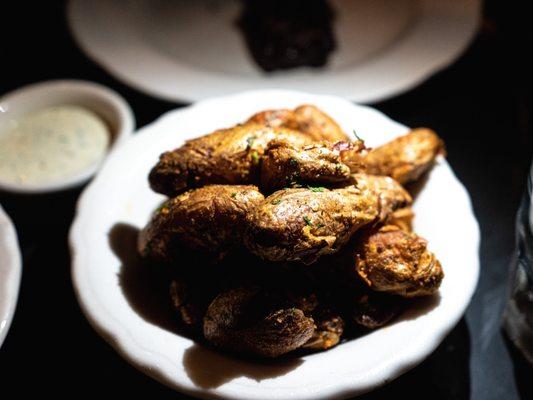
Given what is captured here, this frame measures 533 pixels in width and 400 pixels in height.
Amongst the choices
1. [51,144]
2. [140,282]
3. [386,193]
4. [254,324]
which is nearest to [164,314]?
[140,282]

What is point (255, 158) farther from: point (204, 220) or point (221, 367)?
point (221, 367)

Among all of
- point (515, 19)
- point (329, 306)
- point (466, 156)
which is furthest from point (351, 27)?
point (329, 306)

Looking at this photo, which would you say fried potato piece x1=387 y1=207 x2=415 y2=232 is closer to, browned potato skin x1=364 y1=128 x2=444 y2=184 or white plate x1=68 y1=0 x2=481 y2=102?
browned potato skin x1=364 y1=128 x2=444 y2=184

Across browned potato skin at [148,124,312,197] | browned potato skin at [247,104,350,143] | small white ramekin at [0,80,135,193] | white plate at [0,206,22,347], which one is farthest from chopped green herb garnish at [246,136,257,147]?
small white ramekin at [0,80,135,193]

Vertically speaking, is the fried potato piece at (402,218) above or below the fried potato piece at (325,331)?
above

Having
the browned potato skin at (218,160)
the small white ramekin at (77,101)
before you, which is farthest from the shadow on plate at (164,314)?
the small white ramekin at (77,101)

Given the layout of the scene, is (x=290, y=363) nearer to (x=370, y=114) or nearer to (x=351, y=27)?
(x=370, y=114)

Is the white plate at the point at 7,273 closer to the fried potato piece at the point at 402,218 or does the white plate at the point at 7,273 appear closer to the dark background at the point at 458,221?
the dark background at the point at 458,221
